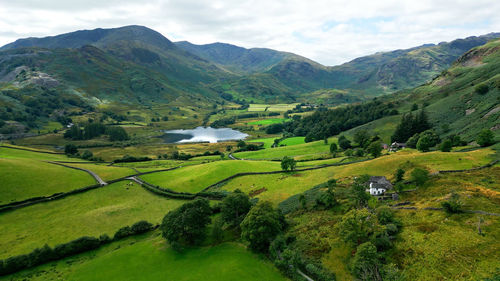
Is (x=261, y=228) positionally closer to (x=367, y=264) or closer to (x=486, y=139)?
(x=367, y=264)

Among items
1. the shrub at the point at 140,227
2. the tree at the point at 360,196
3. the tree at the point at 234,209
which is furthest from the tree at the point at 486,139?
the shrub at the point at 140,227

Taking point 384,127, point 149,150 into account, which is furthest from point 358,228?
point 149,150

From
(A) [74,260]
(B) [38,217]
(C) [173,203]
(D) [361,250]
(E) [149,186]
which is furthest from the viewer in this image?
(E) [149,186]

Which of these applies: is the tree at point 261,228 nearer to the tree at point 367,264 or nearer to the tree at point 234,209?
the tree at point 234,209

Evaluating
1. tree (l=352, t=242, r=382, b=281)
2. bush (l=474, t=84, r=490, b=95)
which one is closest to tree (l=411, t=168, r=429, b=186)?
tree (l=352, t=242, r=382, b=281)

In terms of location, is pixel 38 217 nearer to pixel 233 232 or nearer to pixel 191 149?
pixel 233 232

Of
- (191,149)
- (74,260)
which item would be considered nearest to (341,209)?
(74,260)

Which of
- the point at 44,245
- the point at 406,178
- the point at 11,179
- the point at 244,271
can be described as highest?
the point at 11,179

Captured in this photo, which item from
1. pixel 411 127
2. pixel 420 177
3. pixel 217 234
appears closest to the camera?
pixel 420 177

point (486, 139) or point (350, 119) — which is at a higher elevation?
point (350, 119)
